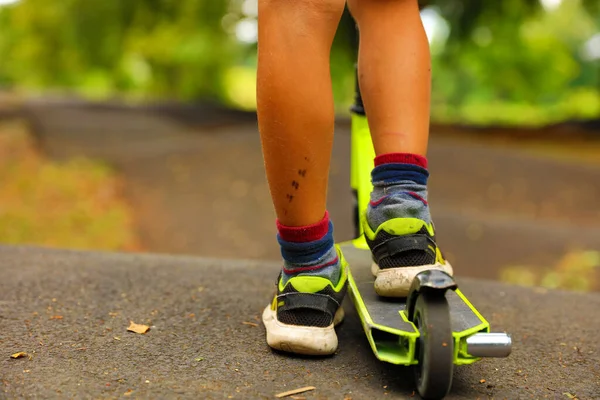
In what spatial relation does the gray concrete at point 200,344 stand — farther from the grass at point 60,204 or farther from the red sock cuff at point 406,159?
the grass at point 60,204

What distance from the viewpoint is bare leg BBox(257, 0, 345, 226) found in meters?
1.40

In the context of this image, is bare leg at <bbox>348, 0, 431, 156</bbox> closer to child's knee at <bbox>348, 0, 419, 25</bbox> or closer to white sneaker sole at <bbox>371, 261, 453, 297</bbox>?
child's knee at <bbox>348, 0, 419, 25</bbox>

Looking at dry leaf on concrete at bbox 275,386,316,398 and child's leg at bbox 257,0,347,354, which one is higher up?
child's leg at bbox 257,0,347,354

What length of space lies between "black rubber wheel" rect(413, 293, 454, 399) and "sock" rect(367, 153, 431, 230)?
295mm

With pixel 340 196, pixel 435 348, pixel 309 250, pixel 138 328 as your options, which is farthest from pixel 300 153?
pixel 340 196

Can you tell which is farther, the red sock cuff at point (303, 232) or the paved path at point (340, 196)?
the paved path at point (340, 196)

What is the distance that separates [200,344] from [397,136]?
29.2 inches

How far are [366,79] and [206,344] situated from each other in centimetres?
83

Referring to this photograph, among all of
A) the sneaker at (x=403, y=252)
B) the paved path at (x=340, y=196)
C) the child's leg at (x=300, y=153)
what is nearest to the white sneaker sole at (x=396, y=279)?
the sneaker at (x=403, y=252)

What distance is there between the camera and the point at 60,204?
7004 mm

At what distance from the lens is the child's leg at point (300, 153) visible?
55.1 inches

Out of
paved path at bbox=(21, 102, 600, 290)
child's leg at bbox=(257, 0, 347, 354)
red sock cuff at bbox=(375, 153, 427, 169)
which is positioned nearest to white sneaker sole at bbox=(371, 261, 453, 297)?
child's leg at bbox=(257, 0, 347, 354)

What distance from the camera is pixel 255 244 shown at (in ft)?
20.0

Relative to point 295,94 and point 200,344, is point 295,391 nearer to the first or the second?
point 200,344
